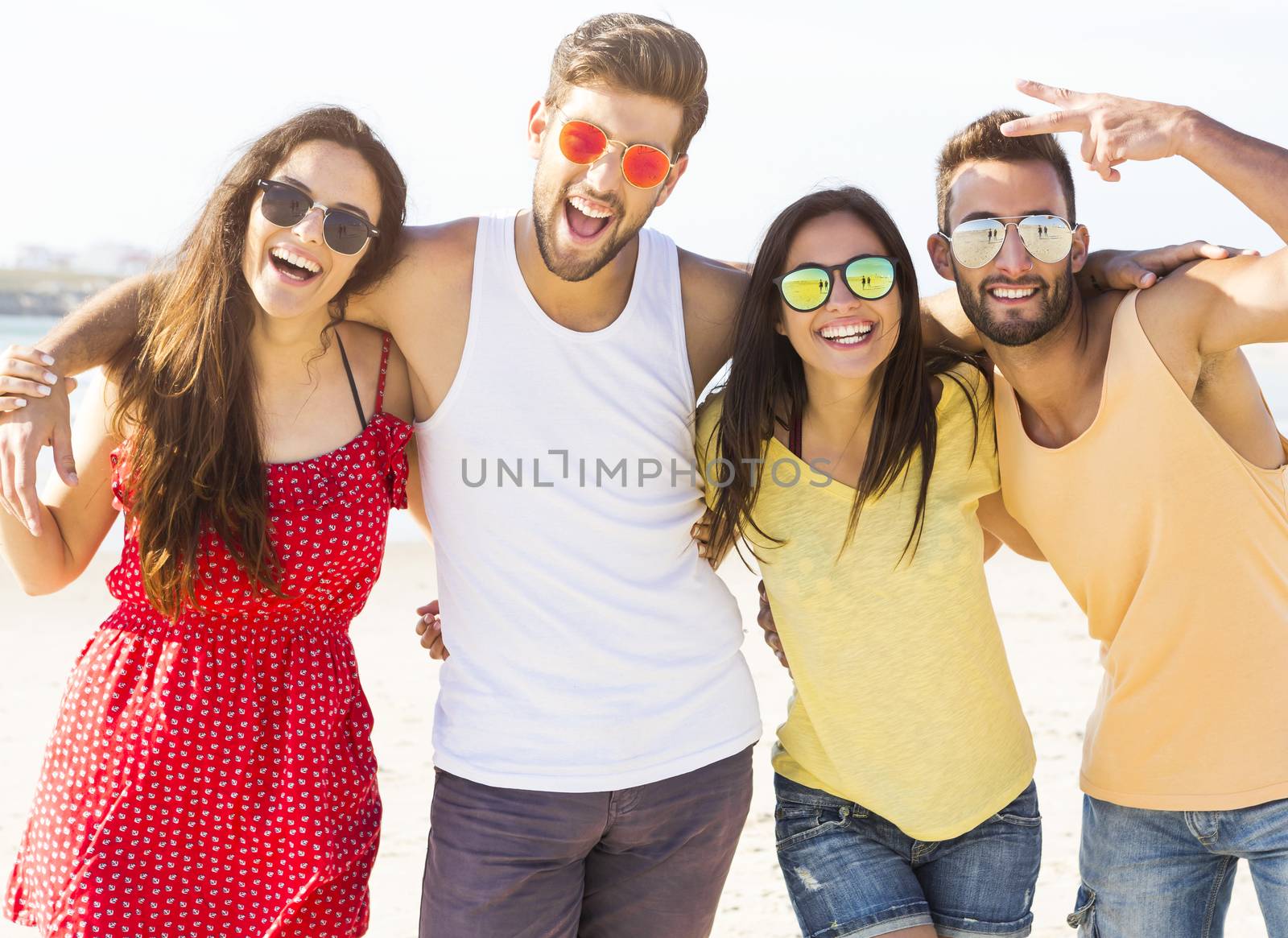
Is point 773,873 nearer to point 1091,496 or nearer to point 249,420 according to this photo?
point 1091,496

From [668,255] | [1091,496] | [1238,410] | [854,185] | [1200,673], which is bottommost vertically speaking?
[1200,673]

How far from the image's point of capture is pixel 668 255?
347cm

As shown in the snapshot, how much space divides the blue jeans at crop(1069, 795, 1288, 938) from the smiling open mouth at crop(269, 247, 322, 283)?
2752 mm

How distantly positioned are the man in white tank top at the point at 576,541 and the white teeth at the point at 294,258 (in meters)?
0.26

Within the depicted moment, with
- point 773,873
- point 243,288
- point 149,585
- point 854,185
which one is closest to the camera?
point 149,585

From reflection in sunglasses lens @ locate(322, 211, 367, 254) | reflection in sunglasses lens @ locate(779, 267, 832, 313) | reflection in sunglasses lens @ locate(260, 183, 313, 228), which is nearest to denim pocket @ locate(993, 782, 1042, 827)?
reflection in sunglasses lens @ locate(779, 267, 832, 313)

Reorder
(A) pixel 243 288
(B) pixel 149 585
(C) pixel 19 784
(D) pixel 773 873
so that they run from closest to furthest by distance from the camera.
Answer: (B) pixel 149 585 → (A) pixel 243 288 → (D) pixel 773 873 → (C) pixel 19 784

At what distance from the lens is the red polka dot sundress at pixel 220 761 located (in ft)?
9.12

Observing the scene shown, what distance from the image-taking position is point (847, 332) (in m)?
3.24

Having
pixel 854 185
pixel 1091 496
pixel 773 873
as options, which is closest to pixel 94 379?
pixel 854 185

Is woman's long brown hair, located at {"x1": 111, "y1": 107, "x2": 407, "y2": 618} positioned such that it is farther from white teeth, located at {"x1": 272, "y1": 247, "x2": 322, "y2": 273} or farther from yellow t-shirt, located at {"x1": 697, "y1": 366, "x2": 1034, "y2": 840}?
yellow t-shirt, located at {"x1": 697, "y1": 366, "x2": 1034, "y2": 840}

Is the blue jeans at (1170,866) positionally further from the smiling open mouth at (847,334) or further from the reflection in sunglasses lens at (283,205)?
the reflection in sunglasses lens at (283,205)

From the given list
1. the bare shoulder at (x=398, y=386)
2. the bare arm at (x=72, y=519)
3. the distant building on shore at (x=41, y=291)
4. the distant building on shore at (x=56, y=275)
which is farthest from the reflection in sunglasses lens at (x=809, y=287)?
the distant building on shore at (x=41, y=291)

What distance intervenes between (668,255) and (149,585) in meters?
1.75
